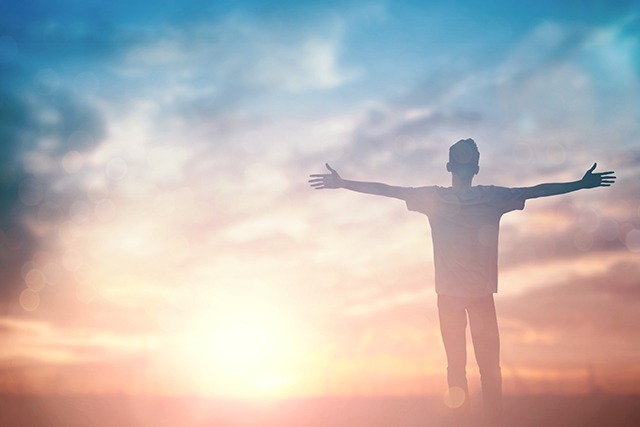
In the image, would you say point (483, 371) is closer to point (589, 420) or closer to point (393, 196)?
point (393, 196)

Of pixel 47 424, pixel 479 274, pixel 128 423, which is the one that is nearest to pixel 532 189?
pixel 479 274

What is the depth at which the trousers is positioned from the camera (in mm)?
10383

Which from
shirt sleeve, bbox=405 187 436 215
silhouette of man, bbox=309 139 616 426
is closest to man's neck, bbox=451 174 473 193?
silhouette of man, bbox=309 139 616 426

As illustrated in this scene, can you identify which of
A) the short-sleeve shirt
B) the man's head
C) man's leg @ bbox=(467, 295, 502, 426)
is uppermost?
the man's head

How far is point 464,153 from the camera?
1055 centimetres

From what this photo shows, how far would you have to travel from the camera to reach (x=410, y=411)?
45.8ft

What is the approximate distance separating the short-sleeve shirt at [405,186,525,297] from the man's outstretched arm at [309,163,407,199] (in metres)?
0.39

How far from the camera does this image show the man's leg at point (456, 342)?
411 inches

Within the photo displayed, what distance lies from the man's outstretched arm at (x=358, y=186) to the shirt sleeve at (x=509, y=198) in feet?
5.24

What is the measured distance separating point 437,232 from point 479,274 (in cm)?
99

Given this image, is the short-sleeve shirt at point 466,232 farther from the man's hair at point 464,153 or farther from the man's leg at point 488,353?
the man's hair at point 464,153

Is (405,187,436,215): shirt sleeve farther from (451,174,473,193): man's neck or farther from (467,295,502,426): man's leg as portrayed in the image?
(467,295,502,426): man's leg

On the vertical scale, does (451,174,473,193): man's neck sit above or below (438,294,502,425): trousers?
above

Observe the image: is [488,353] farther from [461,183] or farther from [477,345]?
[461,183]
